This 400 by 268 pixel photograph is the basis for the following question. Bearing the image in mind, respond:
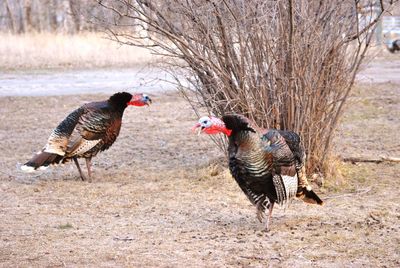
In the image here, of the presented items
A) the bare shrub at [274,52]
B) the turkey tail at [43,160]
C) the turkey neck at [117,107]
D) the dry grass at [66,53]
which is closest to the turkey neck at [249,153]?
the bare shrub at [274,52]

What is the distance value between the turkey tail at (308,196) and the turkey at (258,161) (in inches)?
5.2

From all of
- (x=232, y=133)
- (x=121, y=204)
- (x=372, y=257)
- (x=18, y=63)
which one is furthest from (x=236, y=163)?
(x=18, y=63)

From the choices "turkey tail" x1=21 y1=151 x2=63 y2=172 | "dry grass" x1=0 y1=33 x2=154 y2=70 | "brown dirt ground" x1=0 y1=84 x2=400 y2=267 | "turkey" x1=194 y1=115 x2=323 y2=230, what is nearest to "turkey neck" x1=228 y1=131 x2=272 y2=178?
"turkey" x1=194 y1=115 x2=323 y2=230

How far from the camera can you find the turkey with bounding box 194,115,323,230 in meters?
6.29

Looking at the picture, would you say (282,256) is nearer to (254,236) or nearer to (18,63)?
(254,236)

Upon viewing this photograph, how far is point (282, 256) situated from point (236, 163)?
831 mm

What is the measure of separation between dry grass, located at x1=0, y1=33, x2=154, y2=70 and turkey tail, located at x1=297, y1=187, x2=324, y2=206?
16.1 metres

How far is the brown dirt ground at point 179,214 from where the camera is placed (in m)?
5.93

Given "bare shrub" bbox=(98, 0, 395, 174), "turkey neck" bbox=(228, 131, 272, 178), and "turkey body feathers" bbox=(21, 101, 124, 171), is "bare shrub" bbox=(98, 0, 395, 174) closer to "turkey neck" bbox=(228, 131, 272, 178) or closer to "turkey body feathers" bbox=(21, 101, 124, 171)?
"turkey body feathers" bbox=(21, 101, 124, 171)

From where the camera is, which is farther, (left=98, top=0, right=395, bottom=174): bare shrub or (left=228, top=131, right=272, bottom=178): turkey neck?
(left=98, top=0, right=395, bottom=174): bare shrub

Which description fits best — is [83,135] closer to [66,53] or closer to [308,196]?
[308,196]

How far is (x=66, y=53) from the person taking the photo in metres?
25.1

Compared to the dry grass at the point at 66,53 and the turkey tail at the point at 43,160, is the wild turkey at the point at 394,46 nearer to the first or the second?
the dry grass at the point at 66,53

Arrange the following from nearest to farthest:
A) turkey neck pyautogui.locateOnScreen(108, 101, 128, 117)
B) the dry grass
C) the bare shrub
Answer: the bare shrub < turkey neck pyautogui.locateOnScreen(108, 101, 128, 117) < the dry grass
